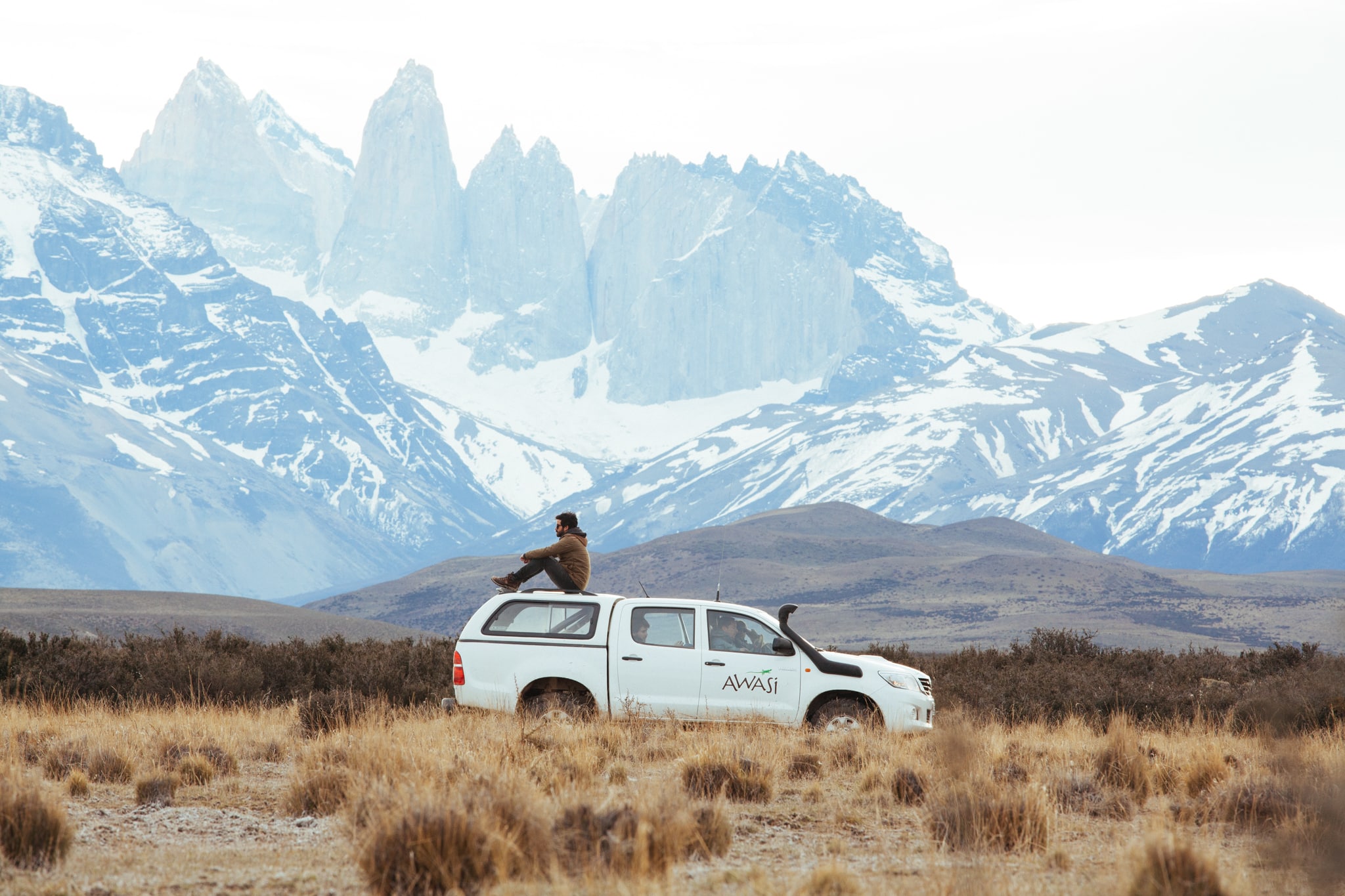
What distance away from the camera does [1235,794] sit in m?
9.60

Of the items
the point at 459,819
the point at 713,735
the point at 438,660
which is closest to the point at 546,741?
the point at 713,735

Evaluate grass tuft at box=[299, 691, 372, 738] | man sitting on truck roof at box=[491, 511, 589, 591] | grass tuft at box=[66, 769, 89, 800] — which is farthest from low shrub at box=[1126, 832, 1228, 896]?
grass tuft at box=[299, 691, 372, 738]

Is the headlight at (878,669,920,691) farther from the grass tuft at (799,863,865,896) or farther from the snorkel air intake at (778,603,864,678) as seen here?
the grass tuft at (799,863,865,896)

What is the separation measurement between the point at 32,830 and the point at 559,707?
20.4 ft

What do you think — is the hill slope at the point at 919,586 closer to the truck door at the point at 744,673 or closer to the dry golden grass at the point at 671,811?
the truck door at the point at 744,673

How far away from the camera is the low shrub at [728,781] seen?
986cm

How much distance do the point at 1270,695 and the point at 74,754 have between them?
14.2m

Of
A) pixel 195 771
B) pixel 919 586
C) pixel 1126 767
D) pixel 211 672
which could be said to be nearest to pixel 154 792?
pixel 195 771

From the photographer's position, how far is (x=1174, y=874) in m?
6.41

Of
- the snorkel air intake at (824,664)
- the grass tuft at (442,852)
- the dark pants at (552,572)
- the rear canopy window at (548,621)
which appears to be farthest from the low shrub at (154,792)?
the snorkel air intake at (824,664)

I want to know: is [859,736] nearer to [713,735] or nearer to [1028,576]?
[713,735]

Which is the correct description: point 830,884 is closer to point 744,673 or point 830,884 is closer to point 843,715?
point 744,673

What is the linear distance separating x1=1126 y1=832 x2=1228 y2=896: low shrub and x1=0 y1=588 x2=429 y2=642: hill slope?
58805 mm

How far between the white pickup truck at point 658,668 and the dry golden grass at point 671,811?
0.39 metres
